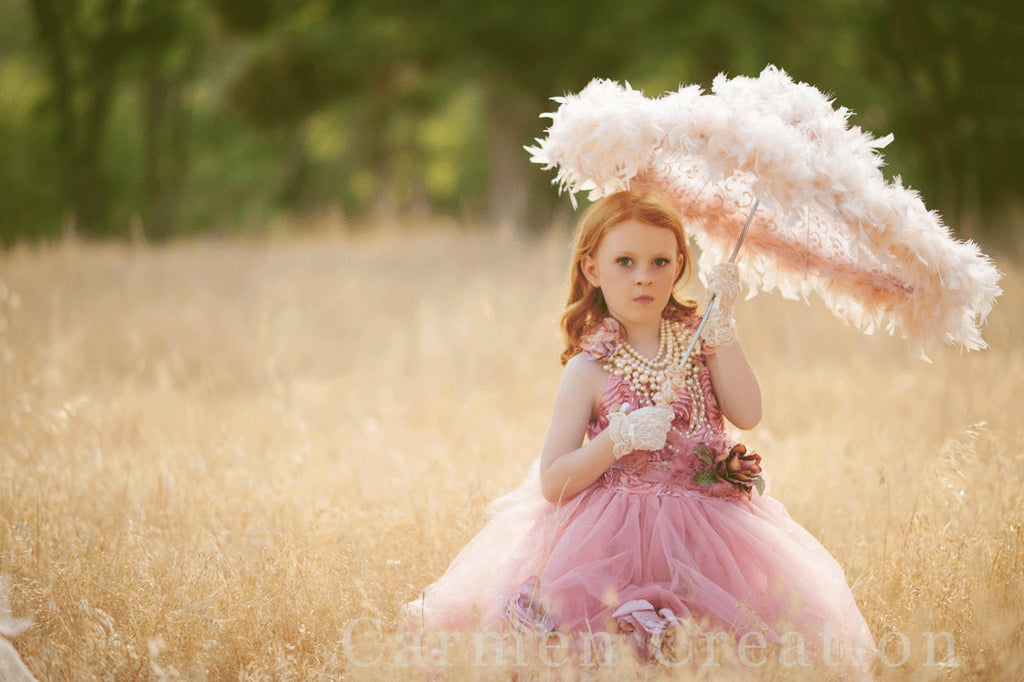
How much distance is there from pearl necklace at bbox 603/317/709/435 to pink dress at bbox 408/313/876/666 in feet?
0.09

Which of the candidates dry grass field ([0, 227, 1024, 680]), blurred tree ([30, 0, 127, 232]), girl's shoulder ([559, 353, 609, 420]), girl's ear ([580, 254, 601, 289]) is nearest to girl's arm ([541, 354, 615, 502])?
girl's shoulder ([559, 353, 609, 420])

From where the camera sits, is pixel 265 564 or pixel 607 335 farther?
pixel 265 564

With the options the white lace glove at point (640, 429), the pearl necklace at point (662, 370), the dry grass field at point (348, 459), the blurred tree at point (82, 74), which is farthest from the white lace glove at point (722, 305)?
the blurred tree at point (82, 74)

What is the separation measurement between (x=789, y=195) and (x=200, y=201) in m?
29.0

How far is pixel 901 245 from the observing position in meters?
2.55

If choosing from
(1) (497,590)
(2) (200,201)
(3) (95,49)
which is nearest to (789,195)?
(1) (497,590)

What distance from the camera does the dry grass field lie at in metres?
2.89

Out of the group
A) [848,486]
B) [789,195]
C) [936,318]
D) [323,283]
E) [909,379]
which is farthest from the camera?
[323,283]

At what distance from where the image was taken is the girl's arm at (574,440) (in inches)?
108

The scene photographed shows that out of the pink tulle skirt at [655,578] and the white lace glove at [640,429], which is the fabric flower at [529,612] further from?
the white lace glove at [640,429]

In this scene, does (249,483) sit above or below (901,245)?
below

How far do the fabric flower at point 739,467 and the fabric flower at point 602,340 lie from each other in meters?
0.49

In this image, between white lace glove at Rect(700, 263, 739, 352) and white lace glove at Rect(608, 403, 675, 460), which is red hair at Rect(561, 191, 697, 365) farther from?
white lace glove at Rect(608, 403, 675, 460)

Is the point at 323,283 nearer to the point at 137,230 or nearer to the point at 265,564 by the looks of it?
the point at 137,230
